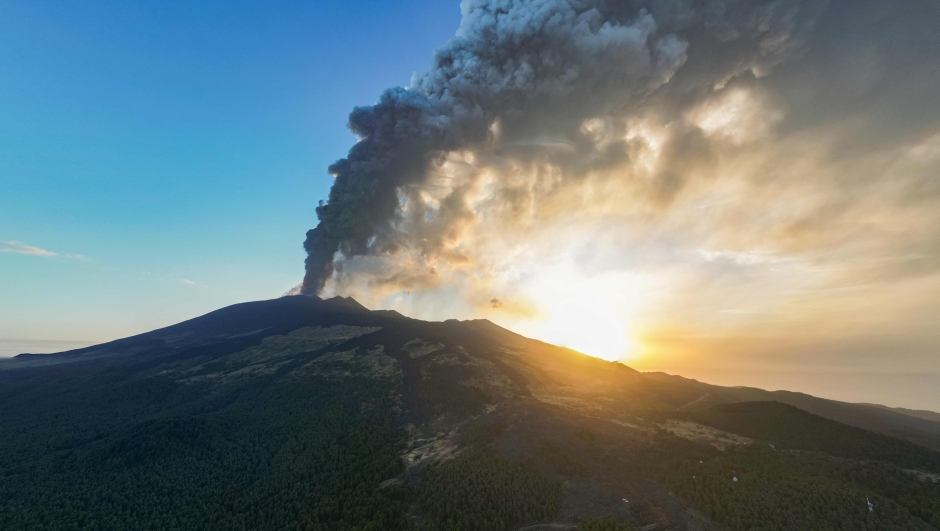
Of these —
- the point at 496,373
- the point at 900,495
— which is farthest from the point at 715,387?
the point at 900,495

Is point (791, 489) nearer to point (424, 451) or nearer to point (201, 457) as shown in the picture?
point (424, 451)

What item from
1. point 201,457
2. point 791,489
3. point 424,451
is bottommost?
point 201,457

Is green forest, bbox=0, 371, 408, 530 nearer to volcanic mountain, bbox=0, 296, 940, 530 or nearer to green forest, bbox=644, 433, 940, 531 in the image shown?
volcanic mountain, bbox=0, 296, 940, 530

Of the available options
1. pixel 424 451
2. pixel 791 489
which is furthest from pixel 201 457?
pixel 791 489

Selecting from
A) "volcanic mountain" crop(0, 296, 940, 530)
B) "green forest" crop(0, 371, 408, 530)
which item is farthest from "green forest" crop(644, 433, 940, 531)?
"green forest" crop(0, 371, 408, 530)

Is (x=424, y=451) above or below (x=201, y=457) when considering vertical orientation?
above

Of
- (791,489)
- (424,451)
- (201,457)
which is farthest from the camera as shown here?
(201,457)

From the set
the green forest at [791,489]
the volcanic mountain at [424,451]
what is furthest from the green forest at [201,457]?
the green forest at [791,489]

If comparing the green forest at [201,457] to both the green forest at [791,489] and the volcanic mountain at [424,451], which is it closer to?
the volcanic mountain at [424,451]
